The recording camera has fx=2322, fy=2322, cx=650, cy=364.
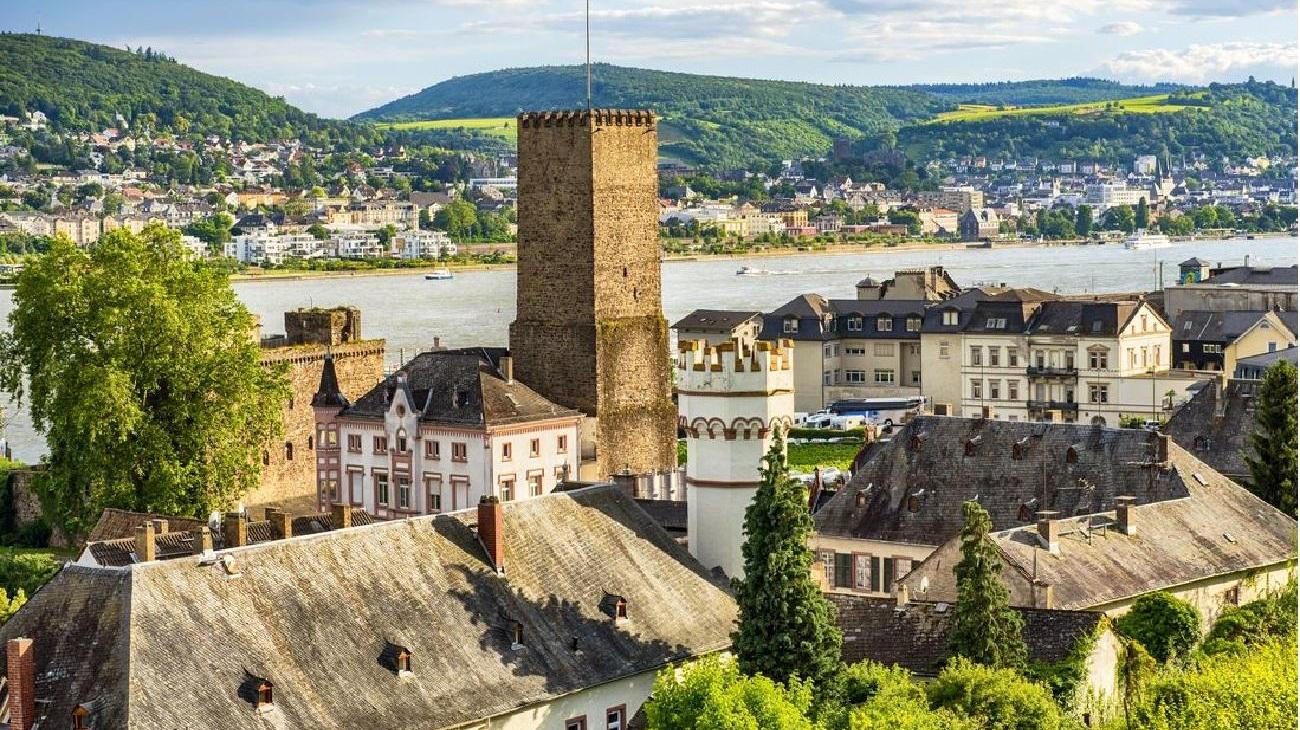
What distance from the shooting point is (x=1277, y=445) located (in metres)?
42.5

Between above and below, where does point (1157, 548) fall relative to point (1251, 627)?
above

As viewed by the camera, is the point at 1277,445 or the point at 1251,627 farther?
the point at 1277,445

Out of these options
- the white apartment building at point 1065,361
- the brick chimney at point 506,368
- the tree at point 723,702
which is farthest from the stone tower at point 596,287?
the tree at point 723,702

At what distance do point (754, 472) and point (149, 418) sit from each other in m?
18.0

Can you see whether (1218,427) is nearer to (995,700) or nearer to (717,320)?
(995,700)

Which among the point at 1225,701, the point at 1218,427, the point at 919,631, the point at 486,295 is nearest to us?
the point at 1225,701

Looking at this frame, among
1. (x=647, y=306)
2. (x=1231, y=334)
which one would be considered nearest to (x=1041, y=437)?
(x=647, y=306)

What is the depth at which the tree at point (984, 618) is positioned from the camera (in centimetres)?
2883

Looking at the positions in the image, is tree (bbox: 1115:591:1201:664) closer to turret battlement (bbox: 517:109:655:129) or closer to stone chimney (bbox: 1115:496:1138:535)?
stone chimney (bbox: 1115:496:1138:535)

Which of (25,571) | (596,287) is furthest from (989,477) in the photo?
(25,571)

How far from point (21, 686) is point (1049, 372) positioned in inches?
2164

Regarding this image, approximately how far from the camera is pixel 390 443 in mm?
51344

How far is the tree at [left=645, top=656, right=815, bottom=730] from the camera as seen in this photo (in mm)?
25750

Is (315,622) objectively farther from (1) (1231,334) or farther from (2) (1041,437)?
(1) (1231,334)
